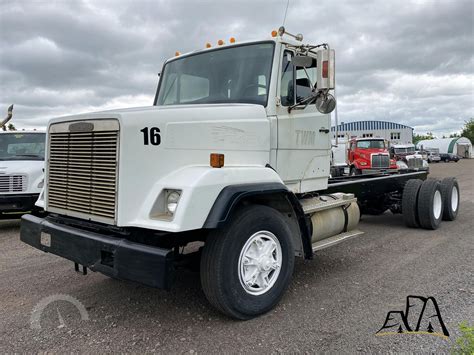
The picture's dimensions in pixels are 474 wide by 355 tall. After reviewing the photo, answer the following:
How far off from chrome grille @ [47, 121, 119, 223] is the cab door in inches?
74.1

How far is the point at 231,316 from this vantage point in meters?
3.50

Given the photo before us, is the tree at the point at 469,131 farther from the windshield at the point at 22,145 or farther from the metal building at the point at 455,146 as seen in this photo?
the windshield at the point at 22,145

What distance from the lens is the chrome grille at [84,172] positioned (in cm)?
330

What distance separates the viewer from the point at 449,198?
826 cm

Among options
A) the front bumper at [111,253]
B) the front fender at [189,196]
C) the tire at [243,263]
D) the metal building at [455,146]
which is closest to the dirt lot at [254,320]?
the tire at [243,263]

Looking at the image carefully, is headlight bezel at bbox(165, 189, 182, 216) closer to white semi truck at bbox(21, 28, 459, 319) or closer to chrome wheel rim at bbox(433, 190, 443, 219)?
white semi truck at bbox(21, 28, 459, 319)

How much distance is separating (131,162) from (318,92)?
6.57 ft

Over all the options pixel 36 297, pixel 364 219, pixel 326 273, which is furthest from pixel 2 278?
pixel 364 219

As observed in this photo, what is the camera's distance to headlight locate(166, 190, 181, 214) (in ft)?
10.6

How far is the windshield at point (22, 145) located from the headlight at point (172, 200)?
6.39 meters

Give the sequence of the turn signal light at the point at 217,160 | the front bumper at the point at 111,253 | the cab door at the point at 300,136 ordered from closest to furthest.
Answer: the front bumper at the point at 111,253
the turn signal light at the point at 217,160
the cab door at the point at 300,136

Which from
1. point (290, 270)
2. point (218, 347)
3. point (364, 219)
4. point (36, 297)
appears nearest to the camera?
point (218, 347)

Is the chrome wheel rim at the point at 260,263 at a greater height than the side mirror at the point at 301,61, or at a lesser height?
Result: lesser

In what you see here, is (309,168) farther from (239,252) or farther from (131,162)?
(131,162)
